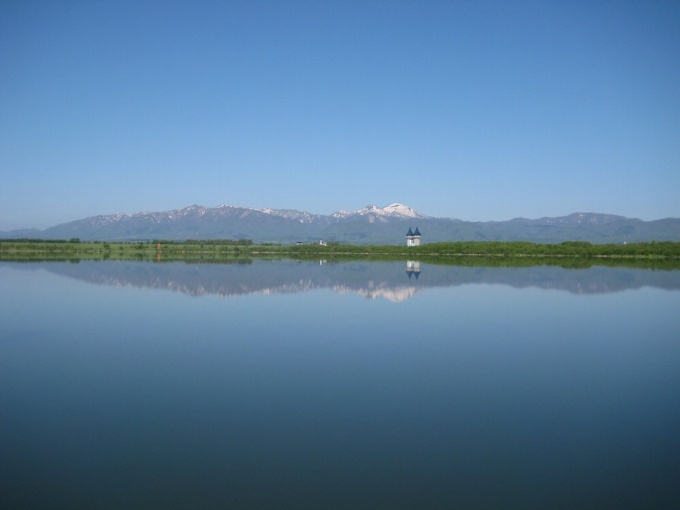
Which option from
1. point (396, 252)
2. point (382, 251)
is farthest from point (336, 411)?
point (382, 251)

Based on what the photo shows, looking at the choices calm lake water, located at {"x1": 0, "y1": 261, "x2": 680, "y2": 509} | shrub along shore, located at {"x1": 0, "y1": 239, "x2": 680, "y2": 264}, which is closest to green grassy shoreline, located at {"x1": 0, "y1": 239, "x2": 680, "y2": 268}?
shrub along shore, located at {"x1": 0, "y1": 239, "x2": 680, "y2": 264}

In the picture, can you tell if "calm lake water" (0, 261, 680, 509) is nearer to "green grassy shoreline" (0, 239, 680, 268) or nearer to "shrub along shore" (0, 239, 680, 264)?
"green grassy shoreline" (0, 239, 680, 268)

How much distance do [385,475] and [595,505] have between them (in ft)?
7.08

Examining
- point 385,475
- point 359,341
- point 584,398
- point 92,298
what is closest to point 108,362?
point 359,341

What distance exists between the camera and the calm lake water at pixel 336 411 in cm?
588

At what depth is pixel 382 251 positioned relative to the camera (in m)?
87.2

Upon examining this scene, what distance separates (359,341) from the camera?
13.8 meters

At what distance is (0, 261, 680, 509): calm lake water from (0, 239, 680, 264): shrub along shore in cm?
5457

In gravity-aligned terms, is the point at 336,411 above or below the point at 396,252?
below

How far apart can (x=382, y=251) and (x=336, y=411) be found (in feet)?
260

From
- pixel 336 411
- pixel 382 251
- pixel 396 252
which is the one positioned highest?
pixel 382 251

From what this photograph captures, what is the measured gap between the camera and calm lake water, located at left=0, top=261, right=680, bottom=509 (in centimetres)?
588

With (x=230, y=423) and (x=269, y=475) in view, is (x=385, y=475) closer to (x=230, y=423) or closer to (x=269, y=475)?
(x=269, y=475)

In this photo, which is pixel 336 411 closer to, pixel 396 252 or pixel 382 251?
pixel 396 252
